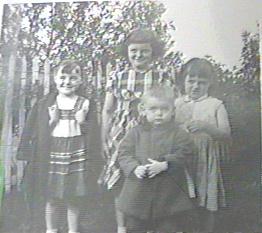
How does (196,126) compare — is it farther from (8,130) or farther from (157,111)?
(8,130)

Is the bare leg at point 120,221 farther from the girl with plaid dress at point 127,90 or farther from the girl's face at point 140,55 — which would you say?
the girl's face at point 140,55

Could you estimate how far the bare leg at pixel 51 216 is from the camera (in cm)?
50

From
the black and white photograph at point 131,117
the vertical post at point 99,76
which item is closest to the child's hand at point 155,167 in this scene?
the black and white photograph at point 131,117

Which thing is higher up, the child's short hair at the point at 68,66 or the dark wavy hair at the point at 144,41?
the dark wavy hair at the point at 144,41

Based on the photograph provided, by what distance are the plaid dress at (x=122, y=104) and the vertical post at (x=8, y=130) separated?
11 centimetres

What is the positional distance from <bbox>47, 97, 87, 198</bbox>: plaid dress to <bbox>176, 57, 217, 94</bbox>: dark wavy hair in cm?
12

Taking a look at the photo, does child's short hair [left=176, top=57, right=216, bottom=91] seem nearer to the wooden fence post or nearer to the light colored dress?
the light colored dress

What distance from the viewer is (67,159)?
1.69 ft

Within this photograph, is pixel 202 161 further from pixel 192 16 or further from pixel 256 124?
pixel 192 16

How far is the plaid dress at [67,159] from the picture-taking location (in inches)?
19.9

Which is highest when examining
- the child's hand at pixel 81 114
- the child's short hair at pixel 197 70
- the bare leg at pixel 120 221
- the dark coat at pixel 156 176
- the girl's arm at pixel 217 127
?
the child's short hair at pixel 197 70

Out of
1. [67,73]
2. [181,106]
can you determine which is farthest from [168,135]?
[67,73]

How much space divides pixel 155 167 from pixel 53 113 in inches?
5.3

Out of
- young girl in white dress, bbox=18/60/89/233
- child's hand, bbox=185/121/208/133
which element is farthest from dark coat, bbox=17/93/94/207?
child's hand, bbox=185/121/208/133
